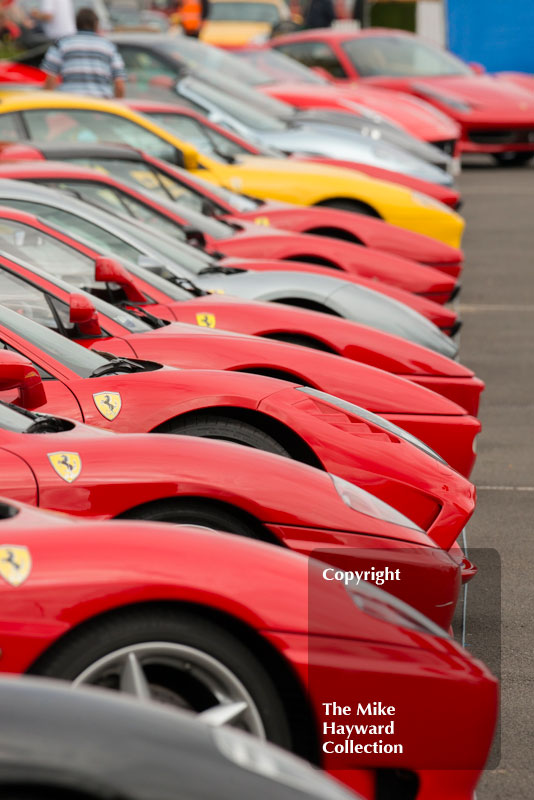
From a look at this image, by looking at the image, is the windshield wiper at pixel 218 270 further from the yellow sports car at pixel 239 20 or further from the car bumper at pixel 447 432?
the yellow sports car at pixel 239 20

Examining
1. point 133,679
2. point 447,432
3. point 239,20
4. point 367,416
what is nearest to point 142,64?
point 447,432

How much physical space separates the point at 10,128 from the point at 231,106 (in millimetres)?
3010

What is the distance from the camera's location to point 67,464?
356 cm

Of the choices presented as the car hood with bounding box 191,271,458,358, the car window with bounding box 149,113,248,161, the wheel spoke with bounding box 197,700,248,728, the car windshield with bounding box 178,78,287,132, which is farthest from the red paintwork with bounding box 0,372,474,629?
the car windshield with bounding box 178,78,287,132

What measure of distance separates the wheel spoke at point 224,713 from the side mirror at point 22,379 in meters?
1.39

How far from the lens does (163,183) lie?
8742 mm

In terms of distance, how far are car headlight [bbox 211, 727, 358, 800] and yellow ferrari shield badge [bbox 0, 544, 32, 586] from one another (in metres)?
0.78

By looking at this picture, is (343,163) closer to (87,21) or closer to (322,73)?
(87,21)

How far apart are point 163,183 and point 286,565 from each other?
5963 mm

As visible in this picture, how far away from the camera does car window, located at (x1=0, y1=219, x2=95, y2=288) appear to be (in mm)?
5918

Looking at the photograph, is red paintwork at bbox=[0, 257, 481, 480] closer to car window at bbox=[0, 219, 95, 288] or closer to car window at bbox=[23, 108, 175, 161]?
car window at bbox=[0, 219, 95, 288]

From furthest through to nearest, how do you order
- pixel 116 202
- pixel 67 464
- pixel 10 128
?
pixel 10 128
pixel 116 202
pixel 67 464

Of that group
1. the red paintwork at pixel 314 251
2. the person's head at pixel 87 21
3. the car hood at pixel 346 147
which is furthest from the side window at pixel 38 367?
the person's head at pixel 87 21

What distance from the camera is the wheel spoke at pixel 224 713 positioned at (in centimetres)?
281
